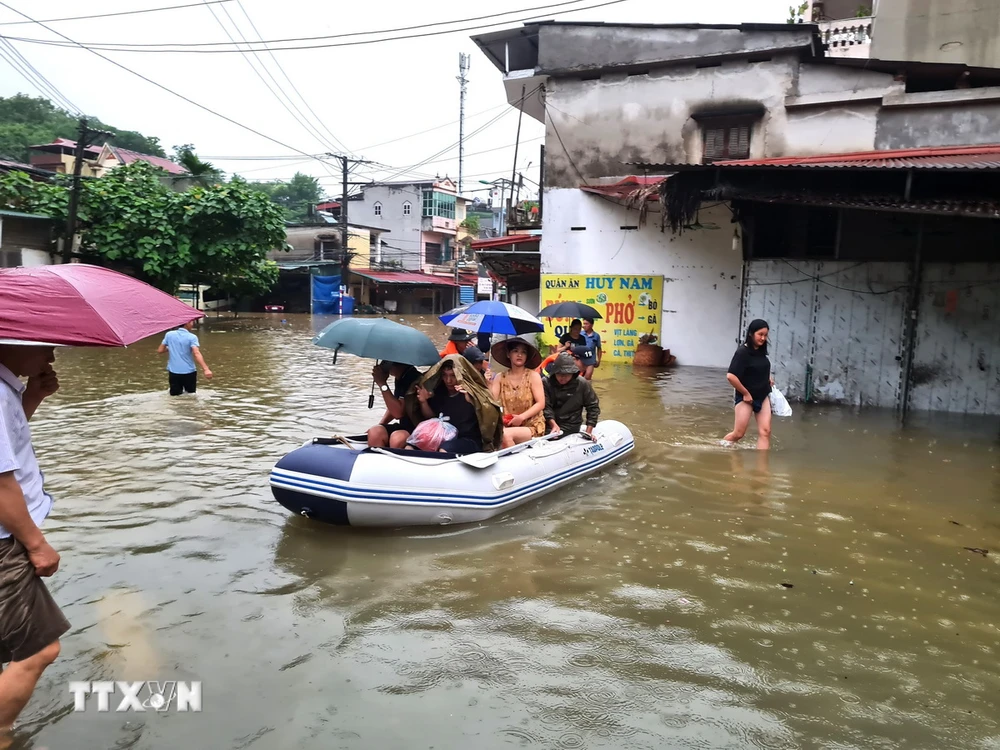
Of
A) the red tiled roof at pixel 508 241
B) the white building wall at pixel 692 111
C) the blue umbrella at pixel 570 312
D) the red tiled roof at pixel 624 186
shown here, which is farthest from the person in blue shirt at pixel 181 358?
the red tiled roof at pixel 508 241

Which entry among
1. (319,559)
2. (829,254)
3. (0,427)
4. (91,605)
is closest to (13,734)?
(91,605)

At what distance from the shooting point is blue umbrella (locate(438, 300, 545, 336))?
8.34m

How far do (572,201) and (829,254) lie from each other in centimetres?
691

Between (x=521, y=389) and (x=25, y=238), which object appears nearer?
(x=521, y=389)

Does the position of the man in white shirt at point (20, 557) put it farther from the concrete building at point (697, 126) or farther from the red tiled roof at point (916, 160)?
the concrete building at point (697, 126)

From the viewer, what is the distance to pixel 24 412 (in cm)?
281

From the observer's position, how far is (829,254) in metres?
13.3

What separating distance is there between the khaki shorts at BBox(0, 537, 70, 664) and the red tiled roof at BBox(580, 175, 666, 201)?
15242 mm

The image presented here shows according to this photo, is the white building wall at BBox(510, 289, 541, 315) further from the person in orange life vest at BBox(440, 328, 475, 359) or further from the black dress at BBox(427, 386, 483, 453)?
the black dress at BBox(427, 386, 483, 453)

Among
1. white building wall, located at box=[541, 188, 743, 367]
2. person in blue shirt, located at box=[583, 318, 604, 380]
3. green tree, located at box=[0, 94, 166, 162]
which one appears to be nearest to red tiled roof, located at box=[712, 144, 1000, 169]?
person in blue shirt, located at box=[583, 318, 604, 380]

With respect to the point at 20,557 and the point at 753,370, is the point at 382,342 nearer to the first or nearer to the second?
the point at 20,557

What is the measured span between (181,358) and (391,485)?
21.1 feet

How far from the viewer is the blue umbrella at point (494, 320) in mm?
8344

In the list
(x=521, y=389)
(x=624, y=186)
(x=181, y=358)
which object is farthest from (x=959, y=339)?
(x=181, y=358)
